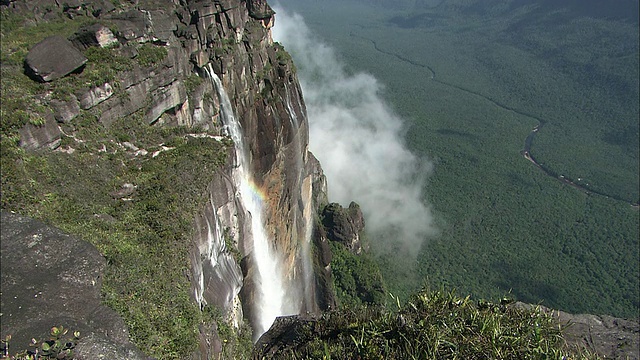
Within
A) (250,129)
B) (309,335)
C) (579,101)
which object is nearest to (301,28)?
(579,101)

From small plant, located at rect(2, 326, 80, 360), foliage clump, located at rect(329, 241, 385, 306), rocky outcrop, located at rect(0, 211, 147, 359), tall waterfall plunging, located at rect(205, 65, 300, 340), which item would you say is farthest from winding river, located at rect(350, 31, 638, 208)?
small plant, located at rect(2, 326, 80, 360)

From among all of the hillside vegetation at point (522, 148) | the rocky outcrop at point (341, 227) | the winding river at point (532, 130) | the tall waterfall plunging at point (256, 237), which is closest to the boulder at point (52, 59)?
the tall waterfall plunging at point (256, 237)

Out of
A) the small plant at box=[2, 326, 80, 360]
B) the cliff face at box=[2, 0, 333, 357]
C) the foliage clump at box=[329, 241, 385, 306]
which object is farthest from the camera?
the foliage clump at box=[329, 241, 385, 306]

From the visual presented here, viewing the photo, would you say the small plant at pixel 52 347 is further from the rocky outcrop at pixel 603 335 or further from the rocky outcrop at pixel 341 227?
the rocky outcrop at pixel 341 227

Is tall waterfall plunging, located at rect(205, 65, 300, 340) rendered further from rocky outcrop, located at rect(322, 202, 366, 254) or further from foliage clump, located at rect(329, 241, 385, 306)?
rocky outcrop, located at rect(322, 202, 366, 254)

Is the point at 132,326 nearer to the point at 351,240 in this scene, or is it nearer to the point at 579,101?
the point at 351,240

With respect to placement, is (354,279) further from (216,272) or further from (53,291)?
(53,291)

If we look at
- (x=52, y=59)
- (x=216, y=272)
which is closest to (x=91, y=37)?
(x=52, y=59)
